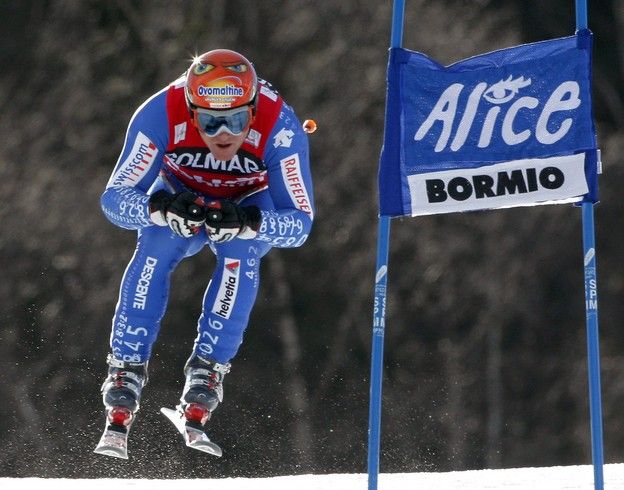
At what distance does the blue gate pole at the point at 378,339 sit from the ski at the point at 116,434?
3.82 ft

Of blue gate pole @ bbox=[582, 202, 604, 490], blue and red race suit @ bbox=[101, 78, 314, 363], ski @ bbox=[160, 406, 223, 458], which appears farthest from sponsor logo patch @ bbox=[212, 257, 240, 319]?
blue gate pole @ bbox=[582, 202, 604, 490]

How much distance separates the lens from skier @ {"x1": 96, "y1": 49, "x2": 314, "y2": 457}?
25.1 feet

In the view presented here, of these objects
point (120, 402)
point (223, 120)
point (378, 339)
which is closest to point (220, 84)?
point (223, 120)

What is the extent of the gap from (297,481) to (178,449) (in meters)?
12.3

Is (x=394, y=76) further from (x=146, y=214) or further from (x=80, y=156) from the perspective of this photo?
(x=80, y=156)

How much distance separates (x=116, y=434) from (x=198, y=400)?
0.43m

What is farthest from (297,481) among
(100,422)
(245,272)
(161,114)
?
(100,422)

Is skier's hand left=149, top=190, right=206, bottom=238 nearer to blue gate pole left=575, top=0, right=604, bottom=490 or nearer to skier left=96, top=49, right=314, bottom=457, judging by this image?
skier left=96, top=49, right=314, bottom=457

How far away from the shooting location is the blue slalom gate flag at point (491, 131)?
25.3 feet

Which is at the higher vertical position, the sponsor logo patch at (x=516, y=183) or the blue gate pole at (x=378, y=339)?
the sponsor logo patch at (x=516, y=183)

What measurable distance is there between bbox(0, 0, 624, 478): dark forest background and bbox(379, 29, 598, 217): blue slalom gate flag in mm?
13704

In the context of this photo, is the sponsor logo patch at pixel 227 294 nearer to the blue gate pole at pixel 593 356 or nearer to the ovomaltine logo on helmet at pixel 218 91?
the ovomaltine logo on helmet at pixel 218 91

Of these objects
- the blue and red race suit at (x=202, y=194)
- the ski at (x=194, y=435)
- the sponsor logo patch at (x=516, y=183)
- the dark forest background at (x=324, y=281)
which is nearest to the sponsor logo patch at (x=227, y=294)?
the blue and red race suit at (x=202, y=194)

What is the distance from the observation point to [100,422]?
814 inches
